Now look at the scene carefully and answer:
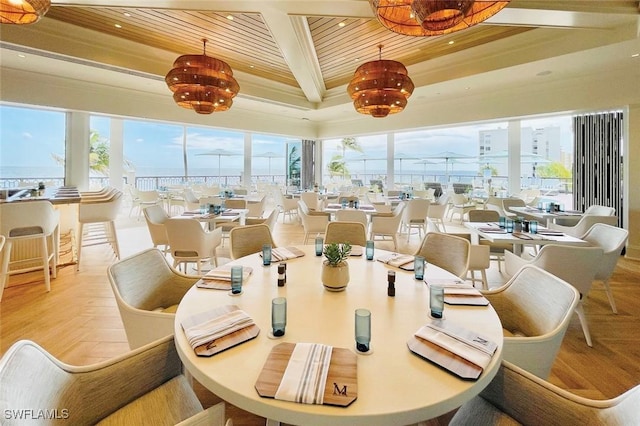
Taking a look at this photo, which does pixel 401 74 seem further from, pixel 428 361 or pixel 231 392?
pixel 231 392

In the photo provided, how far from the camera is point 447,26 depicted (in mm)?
1895

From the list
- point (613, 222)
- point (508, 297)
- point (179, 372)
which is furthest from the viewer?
point (613, 222)

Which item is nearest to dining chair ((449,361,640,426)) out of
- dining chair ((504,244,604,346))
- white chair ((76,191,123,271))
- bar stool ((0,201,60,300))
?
dining chair ((504,244,604,346))

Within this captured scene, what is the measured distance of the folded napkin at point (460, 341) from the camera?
96 cm

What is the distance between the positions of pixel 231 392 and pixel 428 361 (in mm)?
599

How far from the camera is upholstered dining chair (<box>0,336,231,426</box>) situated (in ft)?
2.65

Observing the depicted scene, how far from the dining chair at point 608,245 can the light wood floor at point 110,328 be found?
464 millimetres

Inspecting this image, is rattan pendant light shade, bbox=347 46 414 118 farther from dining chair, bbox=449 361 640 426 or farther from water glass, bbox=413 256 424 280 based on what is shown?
dining chair, bbox=449 361 640 426

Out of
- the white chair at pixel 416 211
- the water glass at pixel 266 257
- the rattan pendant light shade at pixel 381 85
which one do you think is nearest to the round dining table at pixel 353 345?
the water glass at pixel 266 257

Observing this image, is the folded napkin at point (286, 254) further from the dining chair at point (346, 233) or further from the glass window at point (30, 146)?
the glass window at point (30, 146)

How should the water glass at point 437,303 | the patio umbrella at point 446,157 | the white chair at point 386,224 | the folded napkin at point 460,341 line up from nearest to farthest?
the folded napkin at point 460,341, the water glass at point 437,303, the white chair at point 386,224, the patio umbrella at point 446,157

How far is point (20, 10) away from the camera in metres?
2.36

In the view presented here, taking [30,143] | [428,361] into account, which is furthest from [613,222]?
[30,143]

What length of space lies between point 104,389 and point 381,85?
3699 mm
